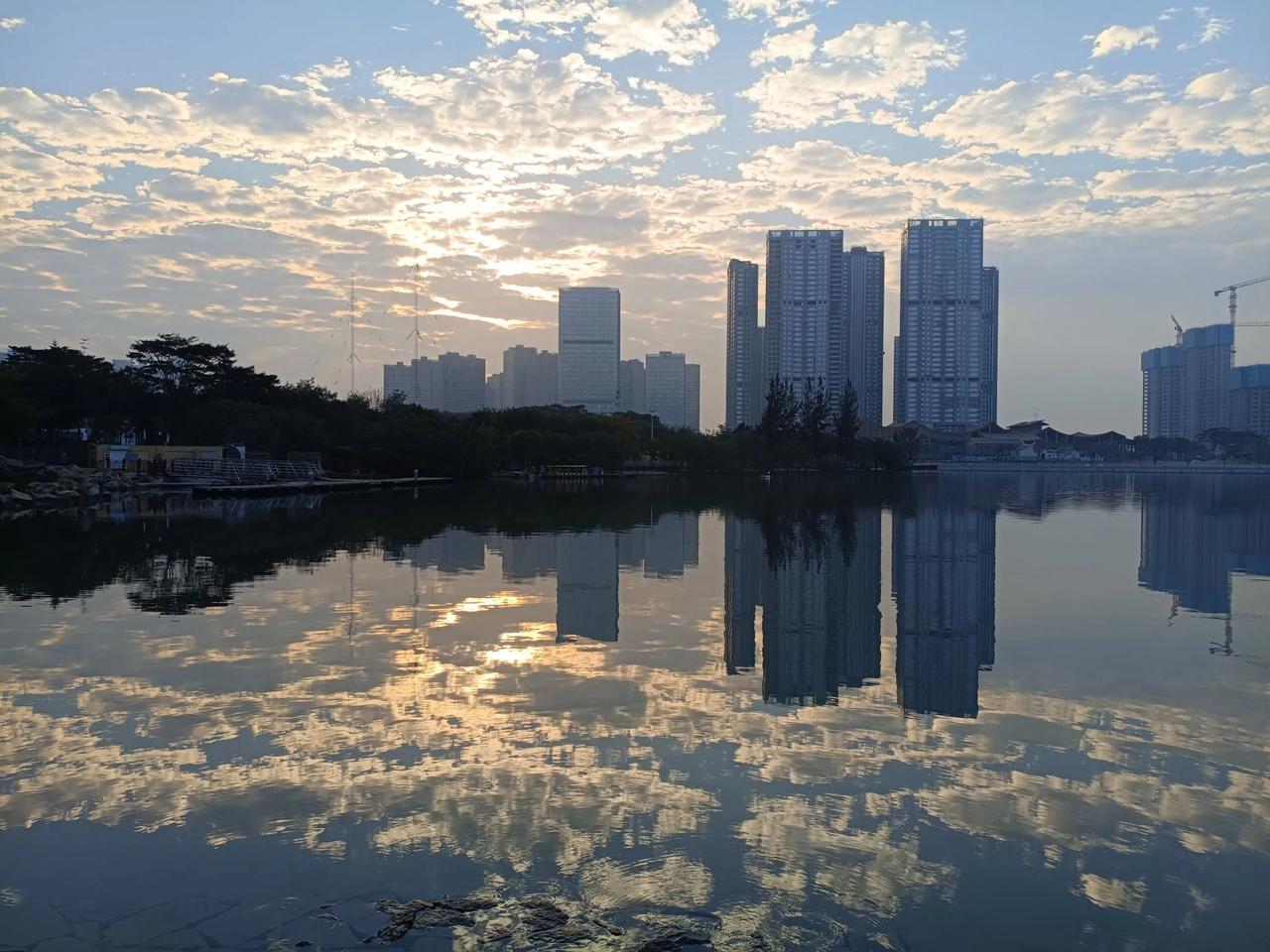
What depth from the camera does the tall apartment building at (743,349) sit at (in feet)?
422

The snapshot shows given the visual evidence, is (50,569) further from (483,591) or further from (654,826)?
(654,826)

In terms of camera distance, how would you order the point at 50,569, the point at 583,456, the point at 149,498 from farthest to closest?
the point at 583,456, the point at 149,498, the point at 50,569

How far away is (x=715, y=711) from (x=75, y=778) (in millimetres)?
4273

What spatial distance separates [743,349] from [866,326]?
1605 centimetres

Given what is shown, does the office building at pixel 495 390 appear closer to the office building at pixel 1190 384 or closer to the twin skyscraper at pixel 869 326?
the twin skyscraper at pixel 869 326

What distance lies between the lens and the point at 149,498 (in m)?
34.5

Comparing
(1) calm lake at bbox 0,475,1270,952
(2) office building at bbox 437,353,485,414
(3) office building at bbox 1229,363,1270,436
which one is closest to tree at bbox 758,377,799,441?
(2) office building at bbox 437,353,485,414

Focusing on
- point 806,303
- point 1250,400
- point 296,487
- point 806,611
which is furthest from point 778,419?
point 1250,400

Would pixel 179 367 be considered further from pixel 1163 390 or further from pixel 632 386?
pixel 1163 390

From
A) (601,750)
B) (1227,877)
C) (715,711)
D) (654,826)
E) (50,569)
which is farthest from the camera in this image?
(50,569)

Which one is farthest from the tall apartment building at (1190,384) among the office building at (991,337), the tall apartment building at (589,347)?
the tall apartment building at (589,347)

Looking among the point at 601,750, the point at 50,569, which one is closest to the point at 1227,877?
the point at 601,750

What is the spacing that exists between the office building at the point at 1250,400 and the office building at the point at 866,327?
66.1 meters

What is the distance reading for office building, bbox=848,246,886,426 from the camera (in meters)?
127
